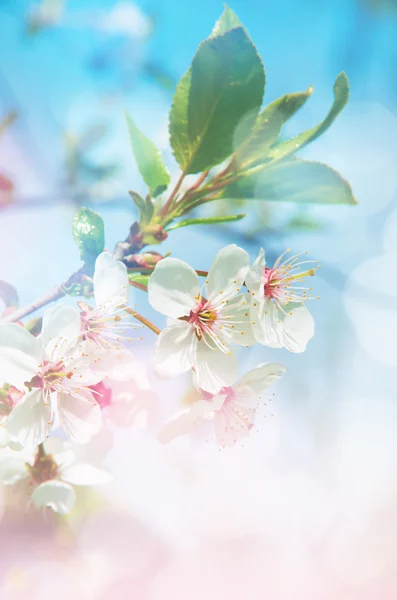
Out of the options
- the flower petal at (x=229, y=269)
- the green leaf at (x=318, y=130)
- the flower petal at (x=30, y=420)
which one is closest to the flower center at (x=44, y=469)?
the flower petal at (x=30, y=420)

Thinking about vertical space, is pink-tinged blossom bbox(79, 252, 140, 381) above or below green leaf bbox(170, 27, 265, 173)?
below

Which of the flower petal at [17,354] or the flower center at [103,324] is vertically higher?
the flower center at [103,324]

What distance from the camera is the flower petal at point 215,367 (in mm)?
444

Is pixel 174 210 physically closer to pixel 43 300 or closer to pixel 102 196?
pixel 43 300

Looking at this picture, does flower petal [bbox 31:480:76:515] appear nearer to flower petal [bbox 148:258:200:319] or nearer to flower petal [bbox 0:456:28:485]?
flower petal [bbox 0:456:28:485]

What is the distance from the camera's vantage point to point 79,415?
1.46 feet

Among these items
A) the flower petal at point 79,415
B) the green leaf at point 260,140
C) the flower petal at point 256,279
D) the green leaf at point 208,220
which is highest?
the green leaf at point 260,140

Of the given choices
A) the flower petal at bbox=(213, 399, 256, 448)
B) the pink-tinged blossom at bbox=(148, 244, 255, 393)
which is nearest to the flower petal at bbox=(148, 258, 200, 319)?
the pink-tinged blossom at bbox=(148, 244, 255, 393)

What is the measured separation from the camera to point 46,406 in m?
0.42

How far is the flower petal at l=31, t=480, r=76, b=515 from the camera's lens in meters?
0.49

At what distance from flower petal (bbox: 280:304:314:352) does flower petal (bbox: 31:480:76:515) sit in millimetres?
235

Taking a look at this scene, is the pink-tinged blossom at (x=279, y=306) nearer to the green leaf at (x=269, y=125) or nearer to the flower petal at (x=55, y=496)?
the green leaf at (x=269, y=125)

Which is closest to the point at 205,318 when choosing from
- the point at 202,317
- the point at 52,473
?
the point at 202,317

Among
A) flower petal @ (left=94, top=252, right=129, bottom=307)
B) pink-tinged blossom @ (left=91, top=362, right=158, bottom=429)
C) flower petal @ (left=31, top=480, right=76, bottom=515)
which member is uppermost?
flower petal @ (left=94, top=252, right=129, bottom=307)
